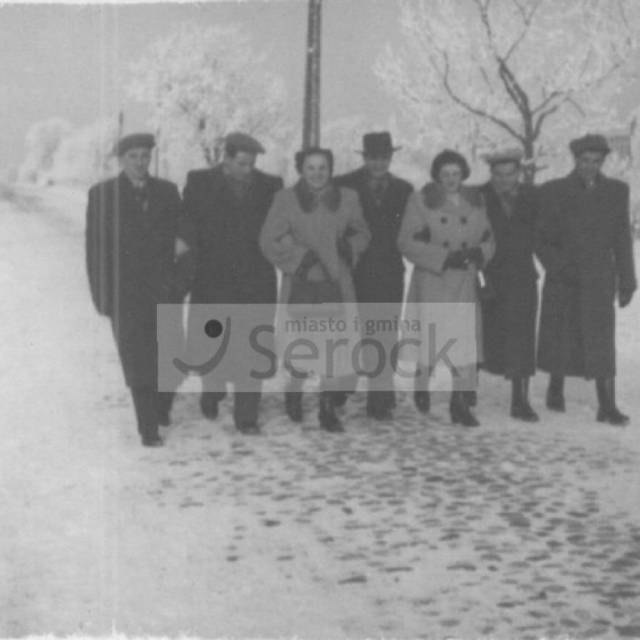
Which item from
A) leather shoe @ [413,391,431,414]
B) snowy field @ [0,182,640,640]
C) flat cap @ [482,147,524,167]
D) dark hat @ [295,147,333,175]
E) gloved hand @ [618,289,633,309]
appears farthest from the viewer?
leather shoe @ [413,391,431,414]

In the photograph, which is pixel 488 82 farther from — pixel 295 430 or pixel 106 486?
pixel 106 486

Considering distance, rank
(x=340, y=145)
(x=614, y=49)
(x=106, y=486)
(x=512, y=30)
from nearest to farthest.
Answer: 1. (x=106, y=486)
2. (x=340, y=145)
3. (x=614, y=49)
4. (x=512, y=30)

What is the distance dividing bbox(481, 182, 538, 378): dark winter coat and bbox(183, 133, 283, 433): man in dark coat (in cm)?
141

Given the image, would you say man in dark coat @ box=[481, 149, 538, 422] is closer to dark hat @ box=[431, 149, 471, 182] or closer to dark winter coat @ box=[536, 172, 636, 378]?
dark winter coat @ box=[536, 172, 636, 378]

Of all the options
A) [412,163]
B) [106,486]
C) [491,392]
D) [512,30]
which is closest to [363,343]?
[491,392]

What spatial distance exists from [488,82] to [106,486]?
34.7 ft

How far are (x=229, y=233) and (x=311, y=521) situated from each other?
244cm

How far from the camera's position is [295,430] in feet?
24.1

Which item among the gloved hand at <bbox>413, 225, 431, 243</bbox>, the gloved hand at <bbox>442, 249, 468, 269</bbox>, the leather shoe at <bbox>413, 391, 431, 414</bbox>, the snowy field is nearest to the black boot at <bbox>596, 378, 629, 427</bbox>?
the snowy field

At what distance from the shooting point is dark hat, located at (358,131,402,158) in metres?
7.45

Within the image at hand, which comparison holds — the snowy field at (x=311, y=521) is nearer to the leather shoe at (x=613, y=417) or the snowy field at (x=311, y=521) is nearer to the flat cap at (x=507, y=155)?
the leather shoe at (x=613, y=417)

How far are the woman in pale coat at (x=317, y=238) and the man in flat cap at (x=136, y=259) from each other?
640mm

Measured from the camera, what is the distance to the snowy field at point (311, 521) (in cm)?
Result: 438

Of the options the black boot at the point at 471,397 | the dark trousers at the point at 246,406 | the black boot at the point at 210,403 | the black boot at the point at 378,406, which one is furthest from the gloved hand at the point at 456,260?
the black boot at the point at 210,403
